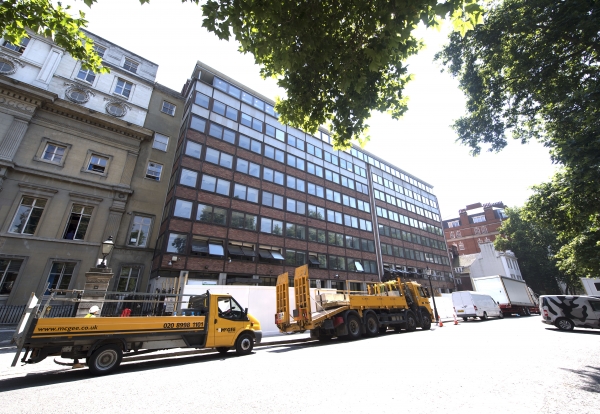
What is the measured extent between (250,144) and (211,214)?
920 cm

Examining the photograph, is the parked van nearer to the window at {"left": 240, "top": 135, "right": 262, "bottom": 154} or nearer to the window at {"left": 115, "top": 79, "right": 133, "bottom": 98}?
the window at {"left": 240, "top": 135, "right": 262, "bottom": 154}

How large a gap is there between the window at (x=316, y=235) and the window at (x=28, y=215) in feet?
71.7

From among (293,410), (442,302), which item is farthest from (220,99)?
(442,302)

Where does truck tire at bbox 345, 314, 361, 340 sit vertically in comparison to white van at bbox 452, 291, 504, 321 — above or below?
below

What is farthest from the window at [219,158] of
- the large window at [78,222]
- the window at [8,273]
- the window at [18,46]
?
the window at [18,46]

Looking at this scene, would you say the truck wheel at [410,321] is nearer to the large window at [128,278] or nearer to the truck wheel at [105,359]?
the truck wheel at [105,359]

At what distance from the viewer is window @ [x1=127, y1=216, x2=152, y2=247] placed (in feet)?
66.0

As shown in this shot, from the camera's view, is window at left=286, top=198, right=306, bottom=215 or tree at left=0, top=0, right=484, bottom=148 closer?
tree at left=0, top=0, right=484, bottom=148

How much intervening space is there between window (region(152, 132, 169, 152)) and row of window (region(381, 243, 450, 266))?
29.4 meters

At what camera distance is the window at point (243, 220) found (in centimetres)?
2388

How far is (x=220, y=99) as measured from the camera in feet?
89.9

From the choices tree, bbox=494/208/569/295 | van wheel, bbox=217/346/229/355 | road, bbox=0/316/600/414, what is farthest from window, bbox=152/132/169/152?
tree, bbox=494/208/569/295

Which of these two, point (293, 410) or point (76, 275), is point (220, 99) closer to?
point (76, 275)

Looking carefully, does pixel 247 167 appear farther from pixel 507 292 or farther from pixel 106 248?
pixel 507 292
